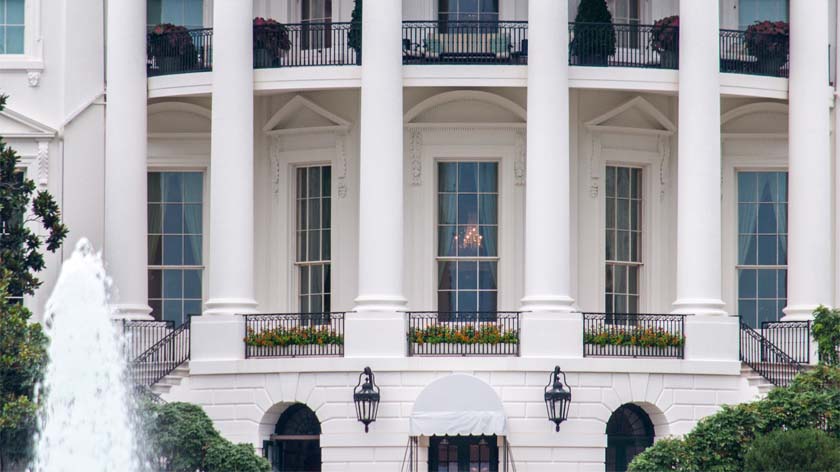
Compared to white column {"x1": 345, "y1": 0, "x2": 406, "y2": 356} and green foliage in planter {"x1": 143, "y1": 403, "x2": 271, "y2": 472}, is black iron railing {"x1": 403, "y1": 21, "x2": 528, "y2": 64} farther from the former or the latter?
green foliage in planter {"x1": 143, "y1": 403, "x2": 271, "y2": 472}

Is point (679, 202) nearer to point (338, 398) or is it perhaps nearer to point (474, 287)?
point (474, 287)

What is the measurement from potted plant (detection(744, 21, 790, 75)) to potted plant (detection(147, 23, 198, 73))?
11.9 meters

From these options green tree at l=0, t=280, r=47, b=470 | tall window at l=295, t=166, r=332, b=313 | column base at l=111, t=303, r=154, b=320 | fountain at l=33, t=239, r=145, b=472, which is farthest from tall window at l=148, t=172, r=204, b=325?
fountain at l=33, t=239, r=145, b=472

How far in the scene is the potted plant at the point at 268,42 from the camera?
47.0 m

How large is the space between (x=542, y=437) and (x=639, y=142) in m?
8.47

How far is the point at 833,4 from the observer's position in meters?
48.7

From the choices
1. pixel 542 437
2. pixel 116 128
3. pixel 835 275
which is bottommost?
pixel 542 437

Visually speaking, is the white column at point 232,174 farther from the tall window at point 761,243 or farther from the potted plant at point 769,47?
the tall window at point 761,243

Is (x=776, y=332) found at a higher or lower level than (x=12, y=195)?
lower

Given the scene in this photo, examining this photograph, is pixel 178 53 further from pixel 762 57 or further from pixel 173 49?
pixel 762 57

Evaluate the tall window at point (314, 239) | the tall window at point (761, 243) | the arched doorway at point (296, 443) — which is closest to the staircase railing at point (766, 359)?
the tall window at point (761, 243)

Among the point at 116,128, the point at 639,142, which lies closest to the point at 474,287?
the point at 639,142

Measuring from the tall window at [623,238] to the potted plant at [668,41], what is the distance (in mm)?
3255

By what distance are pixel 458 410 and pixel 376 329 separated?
256 cm
